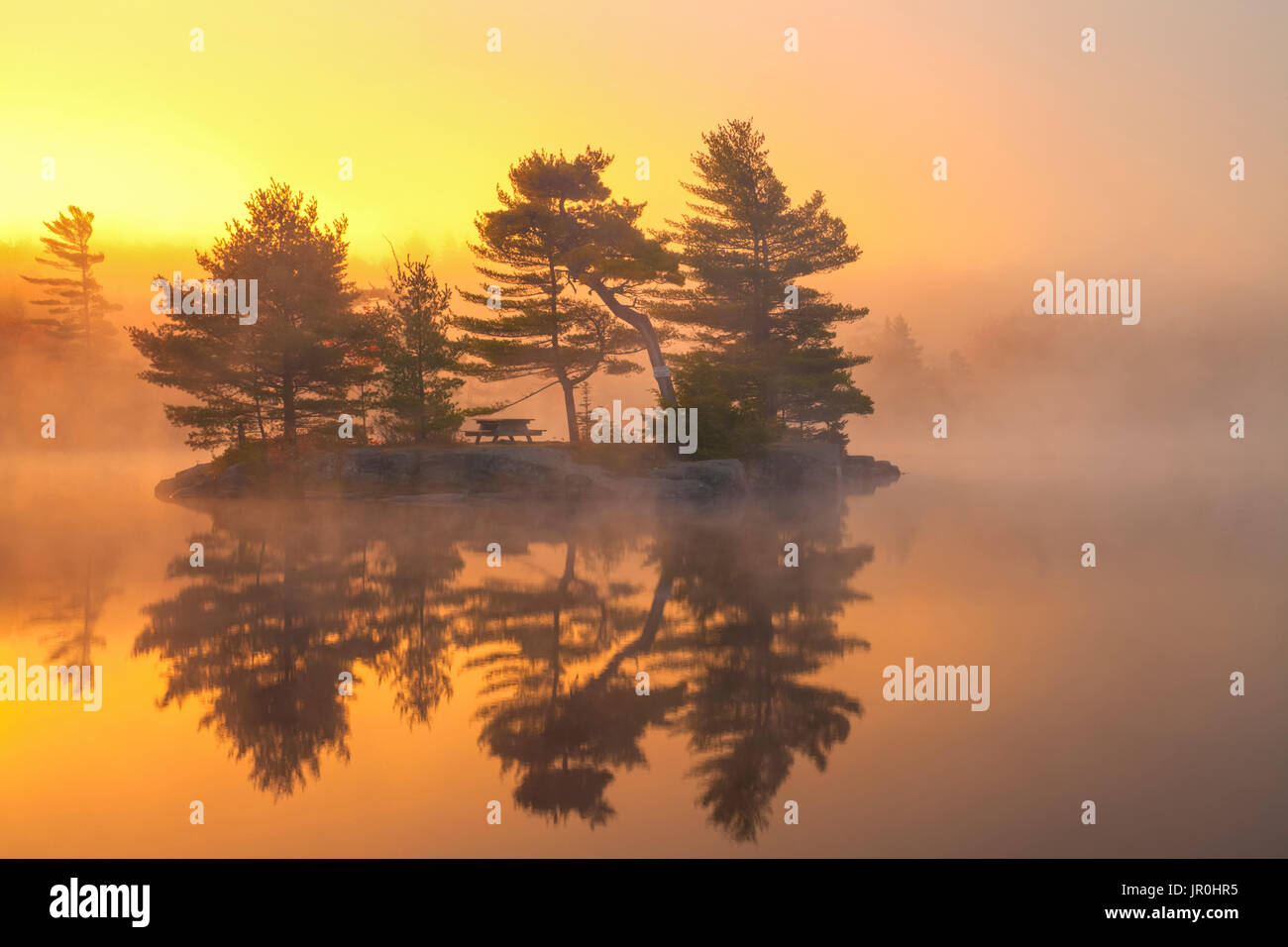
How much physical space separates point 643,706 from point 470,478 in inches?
988

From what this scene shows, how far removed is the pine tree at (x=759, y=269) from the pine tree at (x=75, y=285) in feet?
200

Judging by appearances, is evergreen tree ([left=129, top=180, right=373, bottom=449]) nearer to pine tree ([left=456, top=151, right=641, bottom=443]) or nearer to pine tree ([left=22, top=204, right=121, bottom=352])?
pine tree ([left=456, top=151, right=641, bottom=443])

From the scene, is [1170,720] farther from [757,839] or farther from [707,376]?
[707,376]

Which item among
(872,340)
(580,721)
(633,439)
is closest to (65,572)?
(580,721)

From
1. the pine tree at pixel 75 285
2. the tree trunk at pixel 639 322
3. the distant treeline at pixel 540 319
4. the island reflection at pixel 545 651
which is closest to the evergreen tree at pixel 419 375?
the distant treeline at pixel 540 319

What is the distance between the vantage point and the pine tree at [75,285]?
81250 millimetres

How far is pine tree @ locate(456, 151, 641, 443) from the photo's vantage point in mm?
37094

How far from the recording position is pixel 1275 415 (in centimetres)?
13888

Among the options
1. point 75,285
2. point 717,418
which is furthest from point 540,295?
point 75,285

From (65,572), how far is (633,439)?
2368cm

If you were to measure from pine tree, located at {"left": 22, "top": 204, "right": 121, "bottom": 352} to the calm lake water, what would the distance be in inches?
3017

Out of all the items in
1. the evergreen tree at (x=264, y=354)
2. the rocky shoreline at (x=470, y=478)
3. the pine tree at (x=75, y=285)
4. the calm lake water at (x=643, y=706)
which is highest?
the pine tree at (x=75, y=285)

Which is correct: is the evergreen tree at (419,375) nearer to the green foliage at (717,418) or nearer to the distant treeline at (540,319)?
the distant treeline at (540,319)

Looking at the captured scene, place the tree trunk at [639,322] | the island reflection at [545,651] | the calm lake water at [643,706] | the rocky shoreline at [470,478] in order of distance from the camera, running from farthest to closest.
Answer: the tree trunk at [639,322] < the rocky shoreline at [470,478] < the island reflection at [545,651] < the calm lake water at [643,706]
